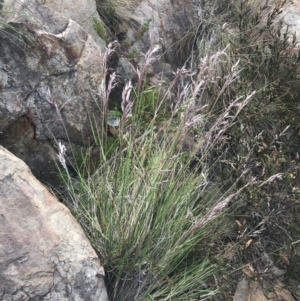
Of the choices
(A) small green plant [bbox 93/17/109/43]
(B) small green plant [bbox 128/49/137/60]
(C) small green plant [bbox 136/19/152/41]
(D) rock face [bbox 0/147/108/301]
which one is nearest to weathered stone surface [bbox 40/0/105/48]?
(A) small green plant [bbox 93/17/109/43]

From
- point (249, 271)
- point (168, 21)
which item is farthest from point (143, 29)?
point (249, 271)

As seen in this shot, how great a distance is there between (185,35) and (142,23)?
0.45 meters

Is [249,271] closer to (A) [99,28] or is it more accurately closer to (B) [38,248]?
(B) [38,248]

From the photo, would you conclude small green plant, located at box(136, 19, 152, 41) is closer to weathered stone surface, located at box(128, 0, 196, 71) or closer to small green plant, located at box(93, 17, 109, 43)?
weathered stone surface, located at box(128, 0, 196, 71)

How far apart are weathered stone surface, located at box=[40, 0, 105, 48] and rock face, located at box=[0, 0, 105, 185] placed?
46 cm

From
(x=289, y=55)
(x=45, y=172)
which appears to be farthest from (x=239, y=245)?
(x=289, y=55)

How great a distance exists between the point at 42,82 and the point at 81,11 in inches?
38.2

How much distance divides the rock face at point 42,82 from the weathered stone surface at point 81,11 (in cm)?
46

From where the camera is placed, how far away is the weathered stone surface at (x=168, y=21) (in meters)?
4.23

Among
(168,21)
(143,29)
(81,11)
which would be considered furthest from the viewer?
(168,21)

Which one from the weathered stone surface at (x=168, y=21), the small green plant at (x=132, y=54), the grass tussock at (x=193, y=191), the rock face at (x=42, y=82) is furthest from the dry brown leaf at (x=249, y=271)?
the weathered stone surface at (x=168, y=21)

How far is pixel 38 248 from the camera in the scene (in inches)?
88.6

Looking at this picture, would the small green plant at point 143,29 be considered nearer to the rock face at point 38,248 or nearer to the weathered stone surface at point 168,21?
the weathered stone surface at point 168,21

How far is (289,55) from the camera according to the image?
406 cm
